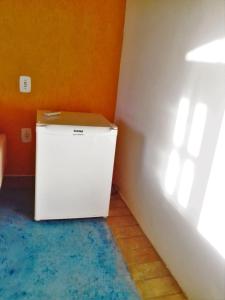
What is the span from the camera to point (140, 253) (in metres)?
1.69

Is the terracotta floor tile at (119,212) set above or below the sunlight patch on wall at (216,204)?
below

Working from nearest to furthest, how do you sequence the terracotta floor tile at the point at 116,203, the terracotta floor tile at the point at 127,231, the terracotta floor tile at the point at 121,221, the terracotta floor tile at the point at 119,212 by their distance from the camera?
the terracotta floor tile at the point at 127,231, the terracotta floor tile at the point at 121,221, the terracotta floor tile at the point at 119,212, the terracotta floor tile at the point at 116,203

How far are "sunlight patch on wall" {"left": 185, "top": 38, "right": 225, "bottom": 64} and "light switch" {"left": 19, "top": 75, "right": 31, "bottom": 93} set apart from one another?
1386 millimetres

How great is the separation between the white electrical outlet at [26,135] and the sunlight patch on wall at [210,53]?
5.09 feet

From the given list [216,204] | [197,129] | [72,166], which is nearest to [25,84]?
[72,166]

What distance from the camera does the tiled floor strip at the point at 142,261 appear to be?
141 centimetres

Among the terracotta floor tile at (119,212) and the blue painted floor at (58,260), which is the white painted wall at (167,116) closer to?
the terracotta floor tile at (119,212)

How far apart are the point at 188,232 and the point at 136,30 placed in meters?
1.57

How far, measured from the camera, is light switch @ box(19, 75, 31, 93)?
2.17 metres

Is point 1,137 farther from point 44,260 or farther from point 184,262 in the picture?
point 184,262

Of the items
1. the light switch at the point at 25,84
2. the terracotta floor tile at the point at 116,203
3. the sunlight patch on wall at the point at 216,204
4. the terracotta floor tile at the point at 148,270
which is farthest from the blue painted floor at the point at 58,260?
the light switch at the point at 25,84

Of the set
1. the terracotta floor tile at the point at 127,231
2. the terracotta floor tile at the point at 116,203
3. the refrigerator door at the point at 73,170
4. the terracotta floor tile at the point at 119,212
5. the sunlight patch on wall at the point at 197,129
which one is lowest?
the terracotta floor tile at the point at 127,231

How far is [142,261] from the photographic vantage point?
162cm

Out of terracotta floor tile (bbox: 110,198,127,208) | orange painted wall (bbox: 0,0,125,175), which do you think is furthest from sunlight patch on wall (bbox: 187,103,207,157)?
orange painted wall (bbox: 0,0,125,175)
